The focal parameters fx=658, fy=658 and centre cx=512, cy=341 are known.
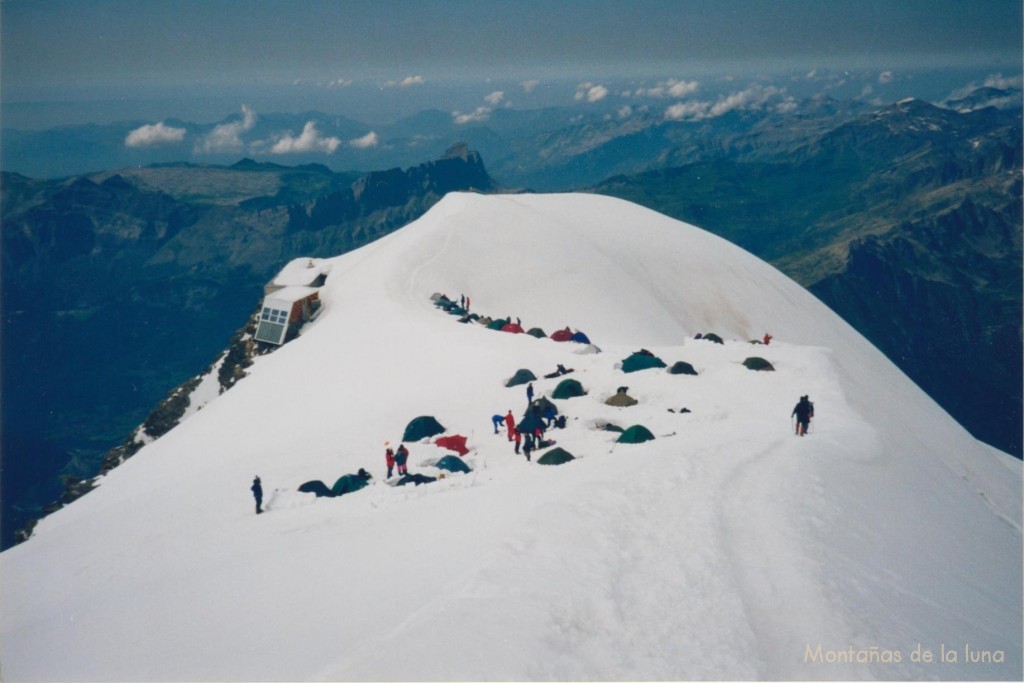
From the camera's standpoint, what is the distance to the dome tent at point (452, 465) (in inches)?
1190

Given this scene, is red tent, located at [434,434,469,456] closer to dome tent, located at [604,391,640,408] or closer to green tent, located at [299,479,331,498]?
green tent, located at [299,479,331,498]

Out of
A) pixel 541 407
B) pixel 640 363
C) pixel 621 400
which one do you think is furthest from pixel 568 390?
pixel 640 363

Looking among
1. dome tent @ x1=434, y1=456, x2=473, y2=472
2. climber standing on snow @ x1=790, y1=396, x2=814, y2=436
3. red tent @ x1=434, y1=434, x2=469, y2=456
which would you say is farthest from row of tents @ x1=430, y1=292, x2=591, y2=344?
climber standing on snow @ x1=790, y1=396, x2=814, y2=436

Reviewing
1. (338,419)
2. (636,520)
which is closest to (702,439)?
(636,520)

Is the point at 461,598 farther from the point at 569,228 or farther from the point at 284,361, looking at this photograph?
the point at 569,228

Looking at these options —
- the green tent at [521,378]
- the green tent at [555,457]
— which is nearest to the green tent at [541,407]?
the green tent at [555,457]

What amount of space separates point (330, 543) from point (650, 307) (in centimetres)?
5650

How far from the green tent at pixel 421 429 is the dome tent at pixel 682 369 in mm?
14667

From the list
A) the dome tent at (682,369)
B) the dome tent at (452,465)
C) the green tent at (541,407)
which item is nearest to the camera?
the dome tent at (452,465)

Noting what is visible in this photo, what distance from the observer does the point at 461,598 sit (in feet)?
47.4

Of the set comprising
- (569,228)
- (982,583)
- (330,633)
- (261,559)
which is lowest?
(982,583)

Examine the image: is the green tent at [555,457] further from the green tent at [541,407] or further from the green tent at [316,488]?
the green tent at [316,488]

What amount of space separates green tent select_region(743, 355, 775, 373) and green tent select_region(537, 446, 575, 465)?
53.8 feet

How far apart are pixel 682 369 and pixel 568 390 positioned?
7472 millimetres
